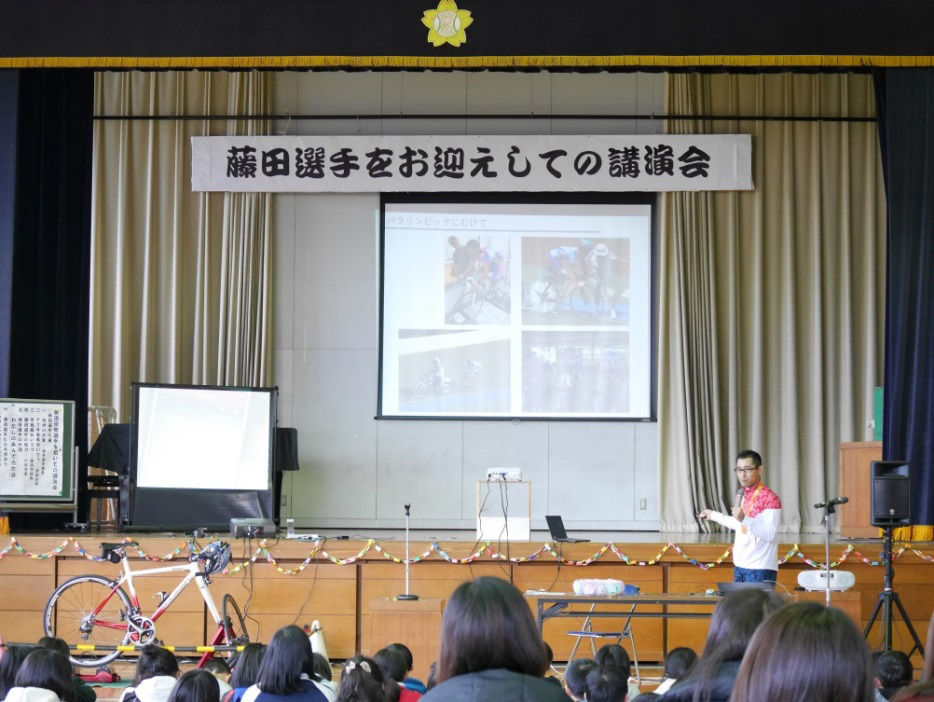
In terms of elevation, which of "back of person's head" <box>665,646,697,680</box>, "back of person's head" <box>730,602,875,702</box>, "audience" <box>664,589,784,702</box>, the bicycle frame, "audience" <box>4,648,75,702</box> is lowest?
the bicycle frame

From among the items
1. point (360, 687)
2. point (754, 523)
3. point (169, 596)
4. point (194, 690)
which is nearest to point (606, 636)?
point (754, 523)

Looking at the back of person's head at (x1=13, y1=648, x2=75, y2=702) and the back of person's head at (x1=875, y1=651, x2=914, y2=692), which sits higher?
the back of person's head at (x1=13, y1=648, x2=75, y2=702)

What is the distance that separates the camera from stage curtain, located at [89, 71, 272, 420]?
10.8m

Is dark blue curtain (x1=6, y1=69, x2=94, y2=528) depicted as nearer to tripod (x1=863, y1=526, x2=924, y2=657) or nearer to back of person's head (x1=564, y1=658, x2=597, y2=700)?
back of person's head (x1=564, y1=658, x2=597, y2=700)

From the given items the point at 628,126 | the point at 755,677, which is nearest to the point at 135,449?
the point at 628,126

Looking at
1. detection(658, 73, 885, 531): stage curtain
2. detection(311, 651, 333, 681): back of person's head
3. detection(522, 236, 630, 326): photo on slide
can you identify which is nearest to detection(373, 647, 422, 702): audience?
detection(311, 651, 333, 681): back of person's head

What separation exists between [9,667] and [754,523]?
4.27 metres

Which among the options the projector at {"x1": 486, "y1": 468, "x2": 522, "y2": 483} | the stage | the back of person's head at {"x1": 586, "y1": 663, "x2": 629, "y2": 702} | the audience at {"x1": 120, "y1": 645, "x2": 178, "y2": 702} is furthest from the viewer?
the projector at {"x1": 486, "y1": 468, "x2": 522, "y2": 483}

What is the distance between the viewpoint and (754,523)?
648 centimetres

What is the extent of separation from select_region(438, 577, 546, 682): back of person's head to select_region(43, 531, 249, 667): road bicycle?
494 cm

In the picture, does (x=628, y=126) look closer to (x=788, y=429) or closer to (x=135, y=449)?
(x=788, y=429)

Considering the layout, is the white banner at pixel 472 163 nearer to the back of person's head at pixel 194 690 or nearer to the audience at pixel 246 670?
the audience at pixel 246 670

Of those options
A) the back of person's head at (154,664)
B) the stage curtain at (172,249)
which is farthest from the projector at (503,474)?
the back of person's head at (154,664)

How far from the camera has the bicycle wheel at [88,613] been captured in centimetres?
710
